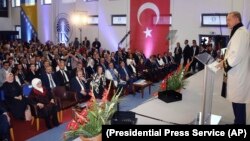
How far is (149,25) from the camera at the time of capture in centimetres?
1508

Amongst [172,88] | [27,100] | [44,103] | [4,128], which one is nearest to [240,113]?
[172,88]

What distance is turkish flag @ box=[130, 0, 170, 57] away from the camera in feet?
47.5

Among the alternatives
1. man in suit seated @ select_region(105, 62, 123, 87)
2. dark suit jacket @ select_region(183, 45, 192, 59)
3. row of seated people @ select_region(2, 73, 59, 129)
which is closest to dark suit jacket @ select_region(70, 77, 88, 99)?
row of seated people @ select_region(2, 73, 59, 129)

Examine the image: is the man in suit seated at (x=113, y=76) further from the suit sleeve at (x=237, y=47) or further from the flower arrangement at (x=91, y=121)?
the flower arrangement at (x=91, y=121)

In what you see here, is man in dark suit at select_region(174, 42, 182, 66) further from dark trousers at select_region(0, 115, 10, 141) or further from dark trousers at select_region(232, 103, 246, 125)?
dark trousers at select_region(232, 103, 246, 125)

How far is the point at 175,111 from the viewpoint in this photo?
3.92m

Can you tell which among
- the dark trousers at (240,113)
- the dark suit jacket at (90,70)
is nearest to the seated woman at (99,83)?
the dark suit jacket at (90,70)

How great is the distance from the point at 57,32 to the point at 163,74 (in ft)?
33.3

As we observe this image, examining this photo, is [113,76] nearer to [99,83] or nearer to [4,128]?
[99,83]

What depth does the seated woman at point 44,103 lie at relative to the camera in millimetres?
5859

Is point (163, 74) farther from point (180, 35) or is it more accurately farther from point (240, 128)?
point (240, 128)

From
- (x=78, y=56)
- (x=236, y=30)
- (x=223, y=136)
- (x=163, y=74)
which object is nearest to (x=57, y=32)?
(x=78, y=56)

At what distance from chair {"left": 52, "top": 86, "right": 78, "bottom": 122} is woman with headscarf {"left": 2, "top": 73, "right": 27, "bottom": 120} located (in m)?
0.71

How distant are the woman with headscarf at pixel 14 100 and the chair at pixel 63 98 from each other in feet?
2.33
